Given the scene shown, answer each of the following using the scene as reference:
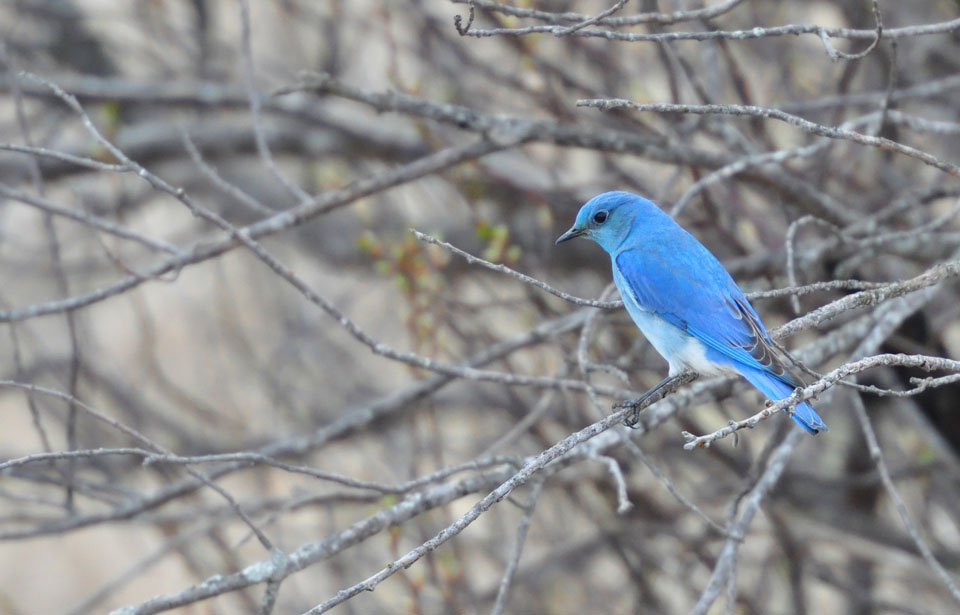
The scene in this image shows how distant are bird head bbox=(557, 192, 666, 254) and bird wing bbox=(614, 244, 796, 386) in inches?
5.8

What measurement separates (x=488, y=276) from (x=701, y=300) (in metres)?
3.09

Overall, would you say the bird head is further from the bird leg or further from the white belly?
the bird leg

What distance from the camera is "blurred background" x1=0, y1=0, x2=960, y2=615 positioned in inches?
146

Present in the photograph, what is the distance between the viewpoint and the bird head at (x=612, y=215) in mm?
3826

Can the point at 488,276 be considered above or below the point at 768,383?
above

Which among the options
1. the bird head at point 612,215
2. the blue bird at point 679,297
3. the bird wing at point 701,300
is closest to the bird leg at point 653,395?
the blue bird at point 679,297

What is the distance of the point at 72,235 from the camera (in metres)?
6.97

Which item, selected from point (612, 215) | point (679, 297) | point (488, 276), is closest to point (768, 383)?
point (679, 297)

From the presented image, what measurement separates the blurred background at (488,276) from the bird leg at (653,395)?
0.36 feet

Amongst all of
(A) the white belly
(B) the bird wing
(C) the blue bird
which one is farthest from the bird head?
(A) the white belly

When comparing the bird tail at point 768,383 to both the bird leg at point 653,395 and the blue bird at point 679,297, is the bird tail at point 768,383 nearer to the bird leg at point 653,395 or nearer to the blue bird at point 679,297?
the blue bird at point 679,297

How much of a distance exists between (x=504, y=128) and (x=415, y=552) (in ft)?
6.87

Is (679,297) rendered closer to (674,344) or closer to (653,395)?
(674,344)

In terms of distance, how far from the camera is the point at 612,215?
386 cm
